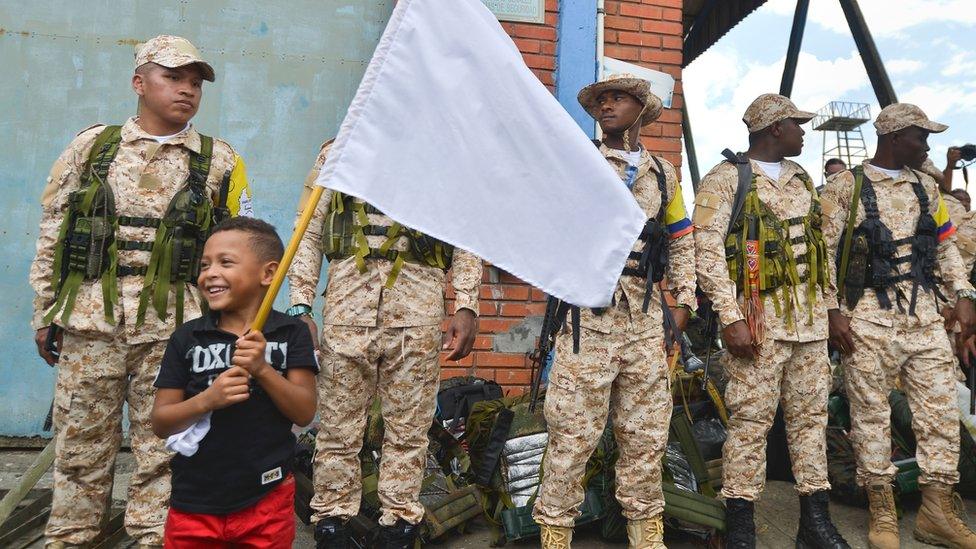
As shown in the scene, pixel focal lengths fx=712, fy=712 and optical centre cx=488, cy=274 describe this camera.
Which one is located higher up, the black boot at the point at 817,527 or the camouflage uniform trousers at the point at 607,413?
the camouflage uniform trousers at the point at 607,413

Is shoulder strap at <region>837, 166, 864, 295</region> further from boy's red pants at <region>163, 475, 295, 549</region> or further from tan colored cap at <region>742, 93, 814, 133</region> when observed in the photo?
boy's red pants at <region>163, 475, 295, 549</region>

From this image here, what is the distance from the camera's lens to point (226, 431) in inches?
78.6

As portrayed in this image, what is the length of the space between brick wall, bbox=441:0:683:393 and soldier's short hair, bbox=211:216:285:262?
2.38 m

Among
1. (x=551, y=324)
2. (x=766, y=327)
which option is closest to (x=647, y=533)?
(x=551, y=324)

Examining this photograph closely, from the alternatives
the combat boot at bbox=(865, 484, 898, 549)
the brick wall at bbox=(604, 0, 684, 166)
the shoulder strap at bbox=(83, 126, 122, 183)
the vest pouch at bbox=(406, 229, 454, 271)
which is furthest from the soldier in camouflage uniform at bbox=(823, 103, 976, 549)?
the shoulder strap at bbox=(83, 126, 122, 183)

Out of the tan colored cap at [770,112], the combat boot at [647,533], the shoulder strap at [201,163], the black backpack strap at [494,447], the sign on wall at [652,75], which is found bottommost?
the combat boot at [647,533]

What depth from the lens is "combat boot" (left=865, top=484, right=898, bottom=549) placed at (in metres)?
3.42

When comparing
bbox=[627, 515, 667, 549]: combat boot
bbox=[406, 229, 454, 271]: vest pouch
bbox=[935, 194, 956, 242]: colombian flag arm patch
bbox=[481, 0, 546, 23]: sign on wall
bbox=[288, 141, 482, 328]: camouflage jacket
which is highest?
bbox=[481, 0, 546, 23]: sign on wall

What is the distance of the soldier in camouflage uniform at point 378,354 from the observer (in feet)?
9.48

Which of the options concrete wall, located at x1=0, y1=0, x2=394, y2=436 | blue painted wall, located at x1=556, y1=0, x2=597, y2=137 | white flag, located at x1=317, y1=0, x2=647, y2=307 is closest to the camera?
white flag, located at x1=317, y1=0, x2=647, y2=307

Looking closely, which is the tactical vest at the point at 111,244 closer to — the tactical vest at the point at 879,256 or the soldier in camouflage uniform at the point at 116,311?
the soldier in camouflage uniform at the point at 116,311

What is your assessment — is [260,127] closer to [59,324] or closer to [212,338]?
[59,324]

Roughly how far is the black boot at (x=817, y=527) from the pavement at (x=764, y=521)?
13 cm

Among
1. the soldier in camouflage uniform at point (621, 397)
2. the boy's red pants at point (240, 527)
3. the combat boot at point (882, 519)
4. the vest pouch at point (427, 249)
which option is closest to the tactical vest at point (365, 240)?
the vest pouch at point (427, 249)
